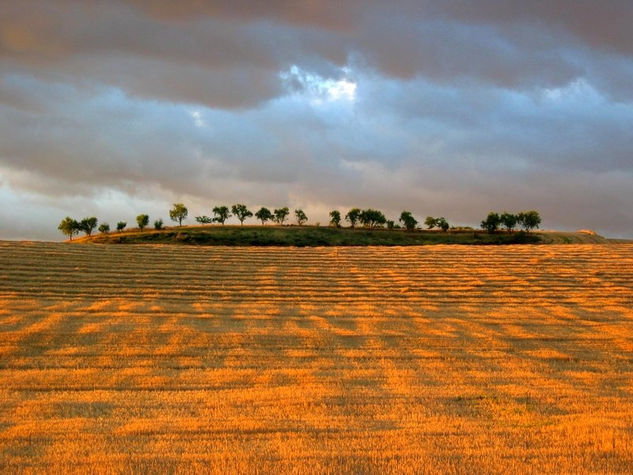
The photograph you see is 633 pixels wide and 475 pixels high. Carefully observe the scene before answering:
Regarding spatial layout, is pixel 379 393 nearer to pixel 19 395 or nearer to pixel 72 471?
pixel 72 471

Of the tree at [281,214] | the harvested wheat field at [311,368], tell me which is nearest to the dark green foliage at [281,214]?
the tree at [281,214]

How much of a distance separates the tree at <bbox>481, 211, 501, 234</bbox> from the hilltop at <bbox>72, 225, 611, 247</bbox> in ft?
9.78

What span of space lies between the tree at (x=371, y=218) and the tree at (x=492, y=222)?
724 inches

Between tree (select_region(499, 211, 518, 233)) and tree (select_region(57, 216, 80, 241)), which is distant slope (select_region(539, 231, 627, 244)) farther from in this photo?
tree (select_region(57, 216, 80, 241))

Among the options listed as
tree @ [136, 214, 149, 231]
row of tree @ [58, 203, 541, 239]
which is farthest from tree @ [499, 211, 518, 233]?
tree @ [136, 214, 149, 231]

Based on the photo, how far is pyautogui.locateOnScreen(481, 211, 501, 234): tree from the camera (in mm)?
90938

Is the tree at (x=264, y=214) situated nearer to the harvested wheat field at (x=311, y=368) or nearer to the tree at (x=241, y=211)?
the tree at (x=241, y=211)

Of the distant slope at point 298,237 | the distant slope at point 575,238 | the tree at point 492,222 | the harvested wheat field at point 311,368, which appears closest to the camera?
the harvested wheat field at point 311,368

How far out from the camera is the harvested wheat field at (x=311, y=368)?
9242mm

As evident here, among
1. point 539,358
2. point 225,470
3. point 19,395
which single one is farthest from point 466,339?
point 19,395

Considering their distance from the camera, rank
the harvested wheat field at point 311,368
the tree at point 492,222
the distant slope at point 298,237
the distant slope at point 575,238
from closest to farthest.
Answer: the harvested wheat field at point 311,368
the distant slope at point 298,237
the distant slope at point 575,238
the tree at point 492,222

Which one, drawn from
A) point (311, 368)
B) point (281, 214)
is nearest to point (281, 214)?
point (281, 214)

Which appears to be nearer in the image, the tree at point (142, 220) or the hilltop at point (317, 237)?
the hilltop at point (317, 237)

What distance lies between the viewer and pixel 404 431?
33.3 ft
